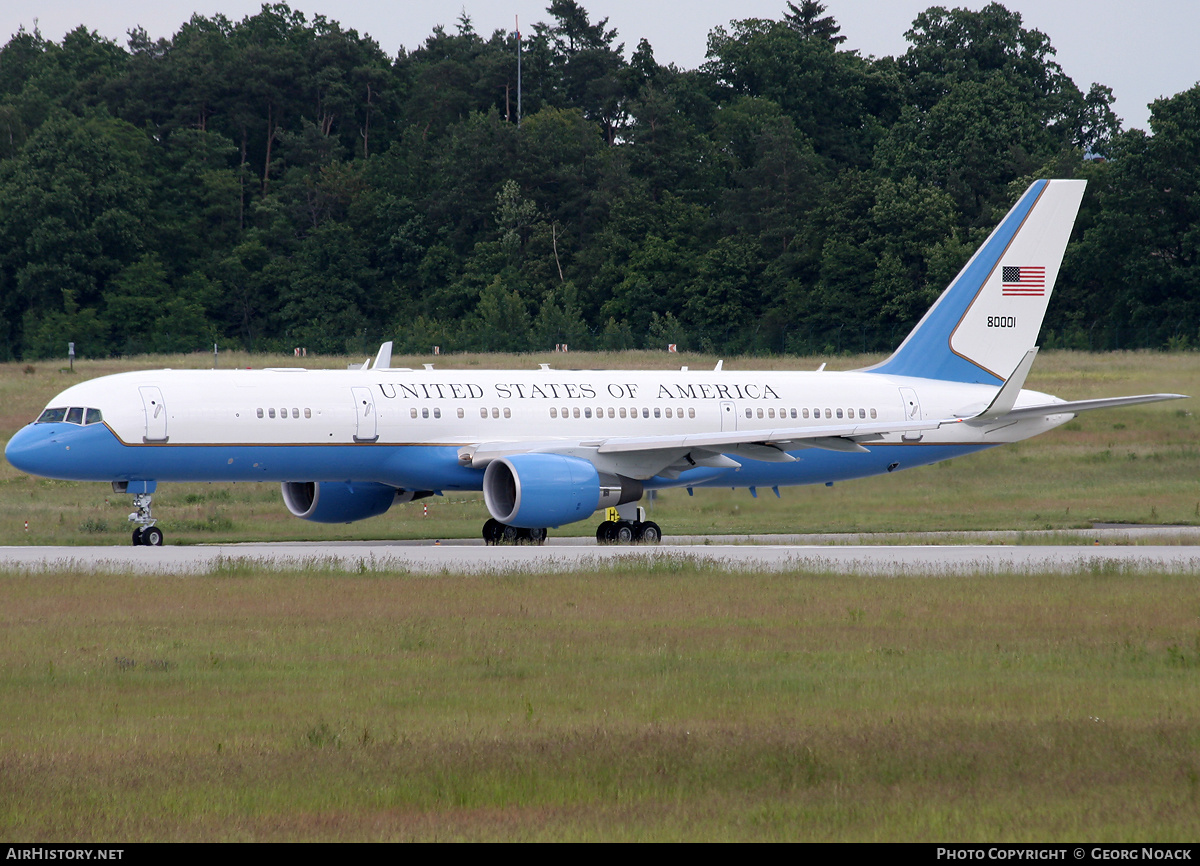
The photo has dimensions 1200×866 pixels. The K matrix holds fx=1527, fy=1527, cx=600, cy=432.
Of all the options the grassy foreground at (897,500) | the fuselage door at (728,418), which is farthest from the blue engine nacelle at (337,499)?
the fuselage door at (728,418)

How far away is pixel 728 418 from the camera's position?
3362cm

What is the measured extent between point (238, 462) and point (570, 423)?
7042 millimetres

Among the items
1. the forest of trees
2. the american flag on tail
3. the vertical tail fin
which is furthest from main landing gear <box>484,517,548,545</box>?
the forest of trees

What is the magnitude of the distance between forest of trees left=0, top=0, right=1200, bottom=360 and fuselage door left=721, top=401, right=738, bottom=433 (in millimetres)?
44044

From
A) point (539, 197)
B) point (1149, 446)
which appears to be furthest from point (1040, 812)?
point (539, 197)

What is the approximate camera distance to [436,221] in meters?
98.8

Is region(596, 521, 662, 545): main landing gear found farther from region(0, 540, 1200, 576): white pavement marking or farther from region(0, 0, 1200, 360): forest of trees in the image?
region(0, 0, 1200, 360): forest of trees

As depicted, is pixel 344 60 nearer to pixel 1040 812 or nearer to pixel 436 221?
pixel 436 221

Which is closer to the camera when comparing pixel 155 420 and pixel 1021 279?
pixel 155 420

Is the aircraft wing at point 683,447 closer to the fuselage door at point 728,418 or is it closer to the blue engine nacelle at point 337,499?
the fuselage door at point 728,418

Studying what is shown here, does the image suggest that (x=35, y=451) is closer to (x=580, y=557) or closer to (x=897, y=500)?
(x=580, y=557)

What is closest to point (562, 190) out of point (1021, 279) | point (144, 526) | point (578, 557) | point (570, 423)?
point (1021, 279)

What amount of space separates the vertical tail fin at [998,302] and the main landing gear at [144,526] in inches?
675

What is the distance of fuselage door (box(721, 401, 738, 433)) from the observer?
33.6 meters
